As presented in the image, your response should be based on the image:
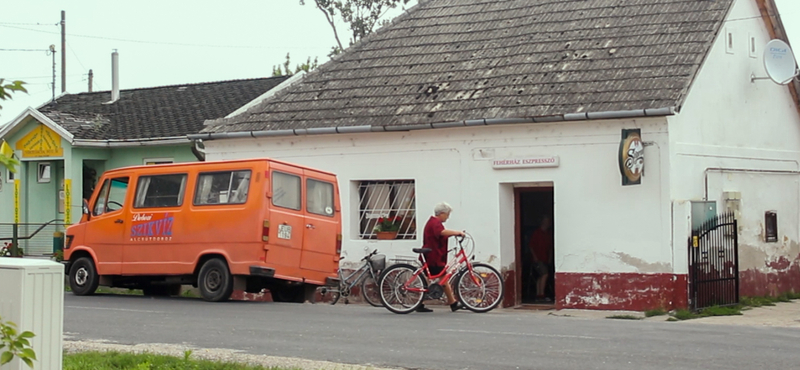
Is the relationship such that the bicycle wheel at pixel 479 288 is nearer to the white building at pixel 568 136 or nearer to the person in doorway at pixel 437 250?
the person in doorway at pixel 437 250

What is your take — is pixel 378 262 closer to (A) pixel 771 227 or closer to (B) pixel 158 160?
(A) pixel 771 227

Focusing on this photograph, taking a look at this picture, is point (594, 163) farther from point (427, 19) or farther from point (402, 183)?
point (427, 19)

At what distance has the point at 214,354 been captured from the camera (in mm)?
10727

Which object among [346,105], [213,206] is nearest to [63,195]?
[346,105]

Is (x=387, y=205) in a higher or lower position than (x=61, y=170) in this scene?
lower

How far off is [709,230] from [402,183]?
232 inches

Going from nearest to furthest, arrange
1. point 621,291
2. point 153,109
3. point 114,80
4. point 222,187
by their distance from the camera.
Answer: point 222,187
point 621,291
point 153,109
point 114,80

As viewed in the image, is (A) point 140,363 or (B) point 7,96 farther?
(A) point 140,363

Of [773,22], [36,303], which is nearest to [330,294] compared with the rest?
[773,22]

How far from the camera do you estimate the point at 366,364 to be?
10.2 m

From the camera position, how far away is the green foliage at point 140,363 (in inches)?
377

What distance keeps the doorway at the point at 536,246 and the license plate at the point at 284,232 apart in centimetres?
506

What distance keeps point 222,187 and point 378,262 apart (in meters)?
4.06

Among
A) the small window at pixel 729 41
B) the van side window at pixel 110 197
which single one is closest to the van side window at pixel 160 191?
the van side window at pixel 110 197
